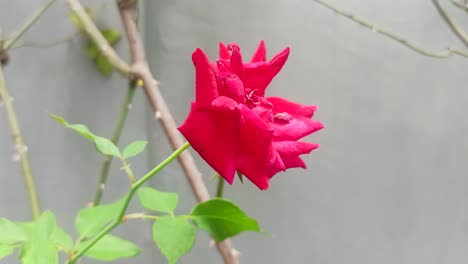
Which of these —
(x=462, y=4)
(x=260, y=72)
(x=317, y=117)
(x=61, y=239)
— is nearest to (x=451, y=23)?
(x=462, y=4)

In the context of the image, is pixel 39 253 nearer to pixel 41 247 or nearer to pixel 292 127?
pixel 41 247

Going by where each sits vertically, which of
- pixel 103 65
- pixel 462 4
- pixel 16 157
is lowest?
pixel 16 157

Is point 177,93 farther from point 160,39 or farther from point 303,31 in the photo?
point 303,31

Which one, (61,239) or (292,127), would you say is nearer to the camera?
(292,127)

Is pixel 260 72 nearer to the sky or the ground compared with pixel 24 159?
nearer to the sky

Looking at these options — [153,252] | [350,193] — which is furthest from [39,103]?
[350,193]

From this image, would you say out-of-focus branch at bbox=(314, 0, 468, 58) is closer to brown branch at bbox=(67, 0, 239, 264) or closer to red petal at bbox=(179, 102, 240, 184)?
brown branch at bbox=(67, 0, 239, 264)
